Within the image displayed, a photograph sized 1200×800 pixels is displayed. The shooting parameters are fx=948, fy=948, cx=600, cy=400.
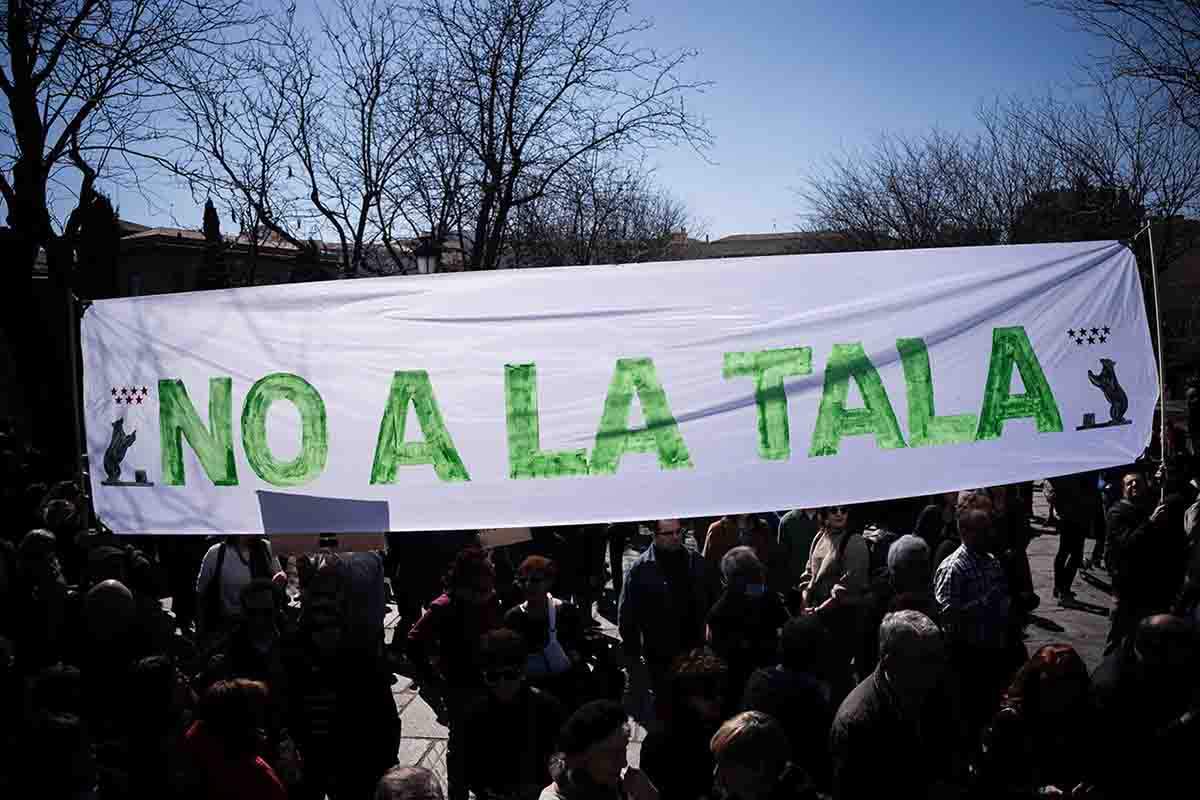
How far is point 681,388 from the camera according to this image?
3953mm

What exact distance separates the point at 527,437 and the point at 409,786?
151cm

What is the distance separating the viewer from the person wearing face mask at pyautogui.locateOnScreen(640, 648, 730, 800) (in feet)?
12.4

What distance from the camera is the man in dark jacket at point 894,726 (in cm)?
332

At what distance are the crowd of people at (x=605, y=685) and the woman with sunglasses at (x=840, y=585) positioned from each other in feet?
0.07

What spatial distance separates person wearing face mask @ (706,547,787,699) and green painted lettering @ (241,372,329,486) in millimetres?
2111

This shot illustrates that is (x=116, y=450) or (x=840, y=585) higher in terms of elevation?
(x=116, y=450)

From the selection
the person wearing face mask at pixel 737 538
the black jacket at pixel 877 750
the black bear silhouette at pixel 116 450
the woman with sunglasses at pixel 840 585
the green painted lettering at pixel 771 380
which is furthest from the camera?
the person wearing face mask at pixel 737 538

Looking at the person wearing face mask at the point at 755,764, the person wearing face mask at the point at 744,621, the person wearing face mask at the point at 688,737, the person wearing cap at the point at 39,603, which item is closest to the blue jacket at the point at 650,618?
the person wearing face mask at the point at 744,621

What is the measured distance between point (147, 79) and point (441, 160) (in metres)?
5.88

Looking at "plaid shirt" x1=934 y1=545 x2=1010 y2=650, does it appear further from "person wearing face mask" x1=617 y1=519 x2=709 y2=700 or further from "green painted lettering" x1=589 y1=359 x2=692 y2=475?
"green painted lettering" x1=589 y1=359 x2=692 y2=475

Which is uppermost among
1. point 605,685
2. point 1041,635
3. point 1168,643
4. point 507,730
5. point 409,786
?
point 1168,643

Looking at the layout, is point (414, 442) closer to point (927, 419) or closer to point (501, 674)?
point (501, 674)

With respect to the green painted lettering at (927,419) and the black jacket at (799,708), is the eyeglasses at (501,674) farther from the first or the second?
the green painted lettering at (927,419)

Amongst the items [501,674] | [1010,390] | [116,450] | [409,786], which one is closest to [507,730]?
[501,674]
